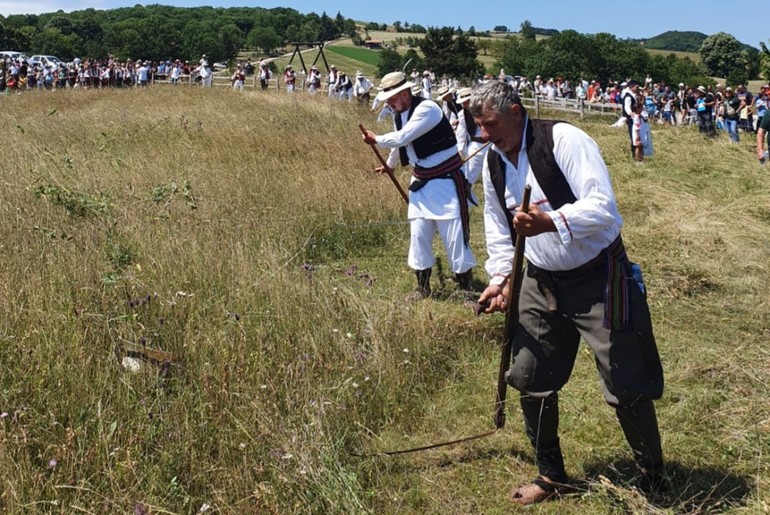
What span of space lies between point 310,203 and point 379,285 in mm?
1962

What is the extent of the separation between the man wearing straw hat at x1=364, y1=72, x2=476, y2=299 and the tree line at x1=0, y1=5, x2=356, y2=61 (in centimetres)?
9376

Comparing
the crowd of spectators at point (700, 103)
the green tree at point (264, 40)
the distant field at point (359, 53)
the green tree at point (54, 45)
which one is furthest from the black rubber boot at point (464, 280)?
the green tree at point (264, 40)

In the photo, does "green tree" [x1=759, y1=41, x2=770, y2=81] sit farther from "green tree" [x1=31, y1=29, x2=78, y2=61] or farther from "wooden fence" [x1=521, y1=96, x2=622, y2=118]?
"green tree" [x1=31, y1=29, x2=78, y2=61]

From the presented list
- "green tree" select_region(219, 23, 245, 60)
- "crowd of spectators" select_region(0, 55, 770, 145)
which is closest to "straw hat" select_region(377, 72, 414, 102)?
"crowd of spectators" select_region(0, 55, 770, 145)

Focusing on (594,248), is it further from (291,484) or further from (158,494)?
(158,494)

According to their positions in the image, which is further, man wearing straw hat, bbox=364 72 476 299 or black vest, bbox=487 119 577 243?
man wearing straw hat, bbox=364 72 476 299

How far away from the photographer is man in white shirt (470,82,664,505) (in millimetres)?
2781

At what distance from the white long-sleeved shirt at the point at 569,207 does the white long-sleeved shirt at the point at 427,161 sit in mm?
2681

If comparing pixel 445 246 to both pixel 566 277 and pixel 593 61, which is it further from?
pixel 593 61

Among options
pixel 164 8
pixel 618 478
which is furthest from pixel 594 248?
pixel 164 8

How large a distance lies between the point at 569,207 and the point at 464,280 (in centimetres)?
355

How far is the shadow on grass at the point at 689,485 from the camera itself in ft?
10.3

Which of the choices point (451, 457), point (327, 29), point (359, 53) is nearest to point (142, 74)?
point (451, 457)

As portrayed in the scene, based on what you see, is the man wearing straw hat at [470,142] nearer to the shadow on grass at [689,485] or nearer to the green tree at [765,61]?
the shadow on grass at [689,485]
